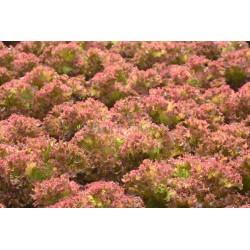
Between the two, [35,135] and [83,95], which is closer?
[35,135]

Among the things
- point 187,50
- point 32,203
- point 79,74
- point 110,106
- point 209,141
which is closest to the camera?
point 32,203

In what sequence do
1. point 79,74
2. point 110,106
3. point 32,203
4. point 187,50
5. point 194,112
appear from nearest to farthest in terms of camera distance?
point 32,203
point 194,112
point 110,106
point 79,74
point 187,50

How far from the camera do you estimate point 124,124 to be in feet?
19.6

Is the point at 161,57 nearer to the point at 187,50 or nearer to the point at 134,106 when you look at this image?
the point at 187,50

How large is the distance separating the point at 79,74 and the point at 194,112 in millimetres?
2422

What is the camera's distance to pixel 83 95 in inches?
265

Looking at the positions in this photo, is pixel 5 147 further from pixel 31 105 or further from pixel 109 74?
pixel 109 74

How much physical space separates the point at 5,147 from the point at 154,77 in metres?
3.03

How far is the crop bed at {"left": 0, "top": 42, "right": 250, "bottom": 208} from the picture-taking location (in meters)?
4.87

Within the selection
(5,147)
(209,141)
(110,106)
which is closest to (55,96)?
(110,106)

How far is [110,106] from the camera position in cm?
668

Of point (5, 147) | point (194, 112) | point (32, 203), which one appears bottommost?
point (32, 203)

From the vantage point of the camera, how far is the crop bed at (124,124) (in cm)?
487

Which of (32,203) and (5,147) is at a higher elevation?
(5,147)
